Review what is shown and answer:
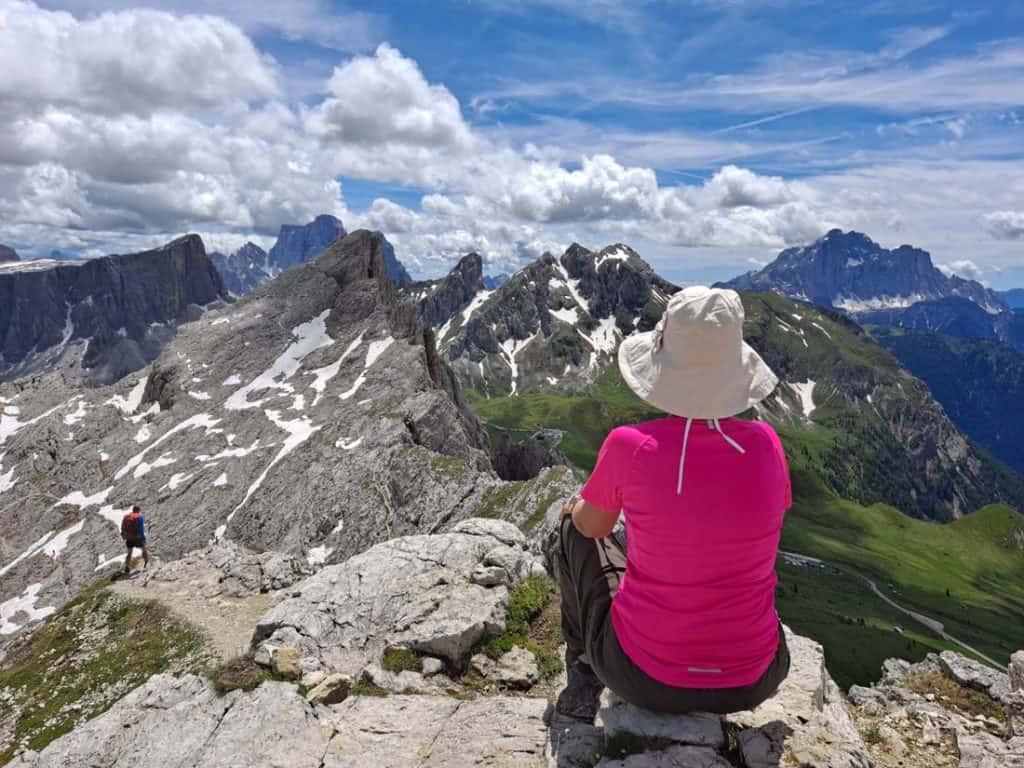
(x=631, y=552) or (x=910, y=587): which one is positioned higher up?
(x=631, y=552)

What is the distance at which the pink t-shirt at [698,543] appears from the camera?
6680 millimetres

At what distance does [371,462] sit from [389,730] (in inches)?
2449

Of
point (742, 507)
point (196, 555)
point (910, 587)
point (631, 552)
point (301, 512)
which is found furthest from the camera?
point (910, 587)

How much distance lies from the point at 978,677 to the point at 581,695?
11.7 metres

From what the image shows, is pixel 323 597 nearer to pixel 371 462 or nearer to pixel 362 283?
pixel 371 462

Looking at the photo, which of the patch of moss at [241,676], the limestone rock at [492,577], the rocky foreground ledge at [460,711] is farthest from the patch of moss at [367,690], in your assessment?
the limestone rock at [492,577]

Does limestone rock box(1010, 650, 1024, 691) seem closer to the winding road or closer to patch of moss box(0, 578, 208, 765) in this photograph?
patch of moss box(0, 578, 208, 765)

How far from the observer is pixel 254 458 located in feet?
275

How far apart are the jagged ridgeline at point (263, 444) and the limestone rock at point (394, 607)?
33495 mm

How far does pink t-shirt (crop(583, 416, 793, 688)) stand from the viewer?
668cm

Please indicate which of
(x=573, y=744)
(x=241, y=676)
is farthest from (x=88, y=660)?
(x=573, y=744)

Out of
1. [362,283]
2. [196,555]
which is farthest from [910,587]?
[196,555]

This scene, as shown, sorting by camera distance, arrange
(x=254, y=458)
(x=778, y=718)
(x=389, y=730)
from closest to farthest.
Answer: (x=778, y=718) < (x=389, y=730) < (x=254, y=458)

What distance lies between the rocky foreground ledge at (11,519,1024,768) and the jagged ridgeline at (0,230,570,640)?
36125 millimetres
